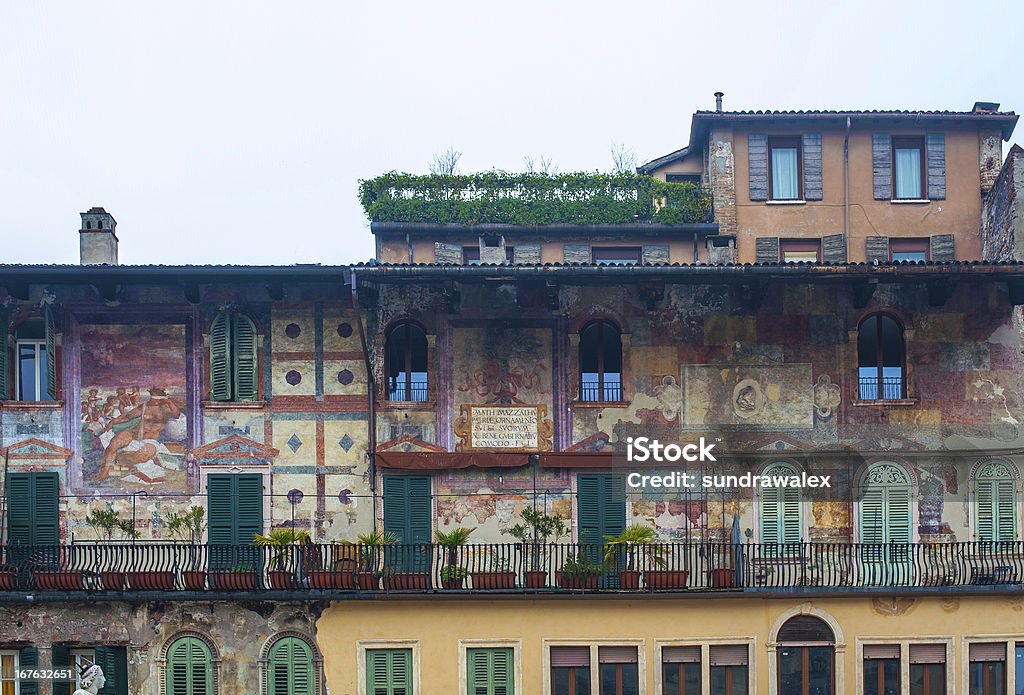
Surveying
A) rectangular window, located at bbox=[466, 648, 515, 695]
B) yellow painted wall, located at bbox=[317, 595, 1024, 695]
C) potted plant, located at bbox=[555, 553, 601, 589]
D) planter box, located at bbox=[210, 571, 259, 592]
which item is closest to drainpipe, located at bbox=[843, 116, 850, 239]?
yellow painted wall, located at bbox=[317, 595, 1024, 695]

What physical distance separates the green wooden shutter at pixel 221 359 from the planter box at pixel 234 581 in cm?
304

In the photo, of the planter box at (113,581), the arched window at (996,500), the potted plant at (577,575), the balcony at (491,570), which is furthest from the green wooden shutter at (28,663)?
the arched window at (996,500)

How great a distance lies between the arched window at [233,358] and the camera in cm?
1716

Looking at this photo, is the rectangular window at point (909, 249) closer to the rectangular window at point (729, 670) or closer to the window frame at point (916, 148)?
the window frame at point (916, 148)

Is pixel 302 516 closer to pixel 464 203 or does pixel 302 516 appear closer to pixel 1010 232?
pixel 464 203

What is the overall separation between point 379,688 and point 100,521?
557cm

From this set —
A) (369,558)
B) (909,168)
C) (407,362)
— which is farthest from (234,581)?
(909,168)

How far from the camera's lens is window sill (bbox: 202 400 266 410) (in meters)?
17.1

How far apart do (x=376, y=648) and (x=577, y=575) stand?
11.8 feet

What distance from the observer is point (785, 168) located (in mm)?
21094

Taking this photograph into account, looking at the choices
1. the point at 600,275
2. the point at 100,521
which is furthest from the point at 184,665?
the point at 600,275

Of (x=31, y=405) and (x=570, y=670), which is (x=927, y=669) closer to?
(x=570, y=670)

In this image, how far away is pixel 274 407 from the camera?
1719cm

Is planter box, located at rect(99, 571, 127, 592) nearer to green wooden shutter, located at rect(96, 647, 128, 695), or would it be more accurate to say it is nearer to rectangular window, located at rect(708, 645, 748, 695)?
green wooden shutter, located at rect(96, 647, 128, 695)
